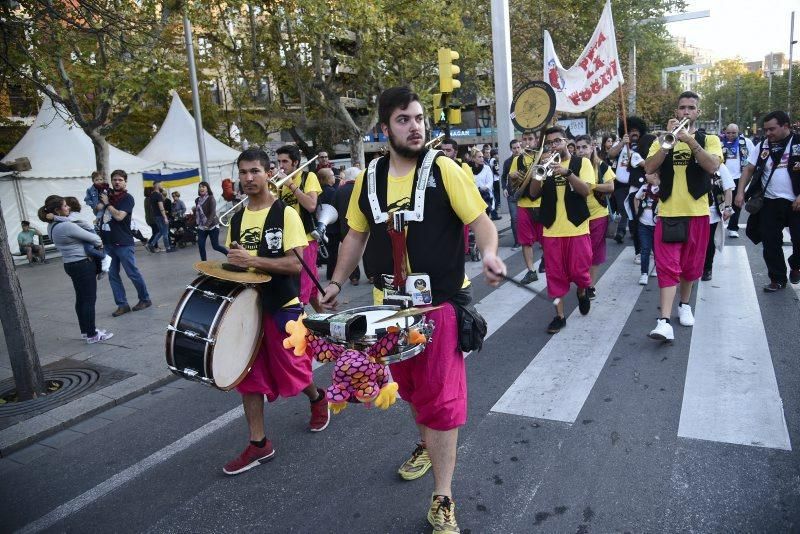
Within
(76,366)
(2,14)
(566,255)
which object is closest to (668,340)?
(566,255)

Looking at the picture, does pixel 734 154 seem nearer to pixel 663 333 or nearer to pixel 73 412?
pixel 663 333

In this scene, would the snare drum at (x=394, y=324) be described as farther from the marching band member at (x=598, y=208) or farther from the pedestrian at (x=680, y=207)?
the marching band member at (x=598, y=208)

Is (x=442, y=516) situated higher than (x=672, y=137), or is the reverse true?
(x=672, y=137)

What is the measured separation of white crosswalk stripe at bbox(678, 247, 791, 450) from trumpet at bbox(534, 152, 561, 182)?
2.06m

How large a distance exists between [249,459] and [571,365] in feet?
9.17

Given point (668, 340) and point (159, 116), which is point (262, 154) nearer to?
point (668, 340)

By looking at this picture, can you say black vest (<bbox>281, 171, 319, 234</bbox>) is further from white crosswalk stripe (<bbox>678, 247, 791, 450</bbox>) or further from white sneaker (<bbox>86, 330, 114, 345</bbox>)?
white crosswalk stripe (<bbox>678, 247, 791, 450</bbox>)

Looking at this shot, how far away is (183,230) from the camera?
16.5 m

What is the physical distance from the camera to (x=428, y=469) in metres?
3.60

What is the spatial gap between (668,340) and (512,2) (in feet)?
80.9

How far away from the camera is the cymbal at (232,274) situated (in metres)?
3.39

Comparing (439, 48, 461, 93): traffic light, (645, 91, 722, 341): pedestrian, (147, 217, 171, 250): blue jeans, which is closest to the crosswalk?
(645, 91, 722, 341): pedestrian

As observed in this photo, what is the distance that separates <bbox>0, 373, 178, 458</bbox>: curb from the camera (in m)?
4.54

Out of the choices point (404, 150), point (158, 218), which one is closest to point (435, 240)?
point (404, 150)
